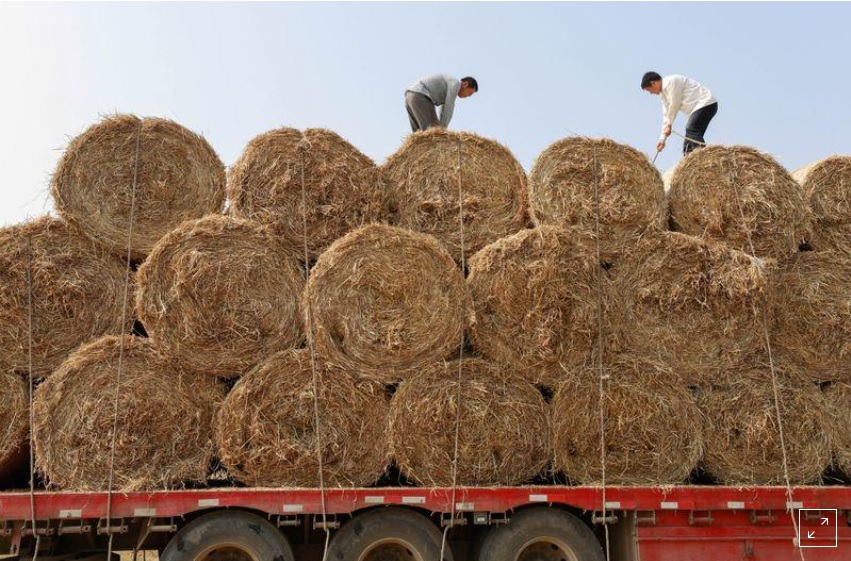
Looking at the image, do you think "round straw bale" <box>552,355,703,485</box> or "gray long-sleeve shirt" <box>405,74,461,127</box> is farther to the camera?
"gray long-sleeve shirt" <box>405,74,461,127</box>

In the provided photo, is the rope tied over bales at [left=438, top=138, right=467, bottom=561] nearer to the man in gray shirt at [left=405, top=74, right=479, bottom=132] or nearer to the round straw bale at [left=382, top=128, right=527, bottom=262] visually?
the round straw bale at [left=382, top=128, right=527, bottom=262]

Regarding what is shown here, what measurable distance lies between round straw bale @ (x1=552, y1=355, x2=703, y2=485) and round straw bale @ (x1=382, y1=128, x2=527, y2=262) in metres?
1.44

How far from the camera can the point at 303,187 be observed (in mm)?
5934

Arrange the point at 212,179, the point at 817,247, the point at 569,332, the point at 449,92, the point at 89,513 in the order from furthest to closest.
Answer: the point at 449,92, the point at 817,247, the point at 212,179, the point at 569,332, the point at 89,513

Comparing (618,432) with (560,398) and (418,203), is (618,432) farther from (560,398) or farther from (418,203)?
(418,203)

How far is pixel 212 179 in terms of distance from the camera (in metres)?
6.08

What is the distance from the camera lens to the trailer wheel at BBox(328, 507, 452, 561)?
206 inches

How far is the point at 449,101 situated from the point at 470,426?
4322 millimetres

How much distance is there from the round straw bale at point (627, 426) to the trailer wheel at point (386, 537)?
3.77ft

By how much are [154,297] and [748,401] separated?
4.69m

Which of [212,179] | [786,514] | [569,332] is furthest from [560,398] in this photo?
[212,179]

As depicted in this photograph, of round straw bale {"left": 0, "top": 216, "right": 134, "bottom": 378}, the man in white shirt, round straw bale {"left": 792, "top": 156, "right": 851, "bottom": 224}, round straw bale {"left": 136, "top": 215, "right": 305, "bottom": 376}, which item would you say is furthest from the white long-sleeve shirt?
round straw bale {"left": 0, "top": 216, "right": 134, "bottom": 378}

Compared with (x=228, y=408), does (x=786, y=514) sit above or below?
below

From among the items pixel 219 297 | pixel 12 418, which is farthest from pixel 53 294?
pixel 219 297
